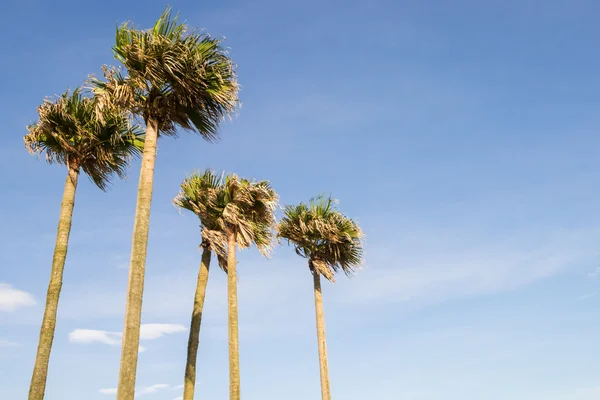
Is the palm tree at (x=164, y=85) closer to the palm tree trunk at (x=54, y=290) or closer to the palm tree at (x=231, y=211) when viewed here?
the palm tree trunk at (x=54, y=290)

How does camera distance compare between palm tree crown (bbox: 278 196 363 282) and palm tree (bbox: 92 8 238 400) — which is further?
palm tree crown (bbox: 278 196 363 282)

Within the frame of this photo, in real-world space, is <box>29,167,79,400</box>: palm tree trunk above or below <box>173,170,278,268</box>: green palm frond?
below

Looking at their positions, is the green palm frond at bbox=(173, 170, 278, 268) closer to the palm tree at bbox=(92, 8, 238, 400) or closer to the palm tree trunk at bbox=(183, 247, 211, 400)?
the palm tree trunk at bbox=(183, 247, 211, 400)

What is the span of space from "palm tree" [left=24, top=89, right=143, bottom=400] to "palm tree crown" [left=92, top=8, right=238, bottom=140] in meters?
1.56

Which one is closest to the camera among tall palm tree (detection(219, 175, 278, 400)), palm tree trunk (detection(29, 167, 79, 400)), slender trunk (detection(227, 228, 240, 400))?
palm tree trunk (detection(29, 167, 79, 400))

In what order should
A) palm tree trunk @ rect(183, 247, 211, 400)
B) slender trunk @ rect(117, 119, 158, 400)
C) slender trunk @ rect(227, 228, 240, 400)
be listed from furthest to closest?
palm tree trunk @ rect(183, 247, 211, 400), slender trunk @ rect(227, 228, 240, 400), slender trunk @ rect(117, 119, 158, 400)

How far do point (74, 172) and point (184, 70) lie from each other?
587 centimetres

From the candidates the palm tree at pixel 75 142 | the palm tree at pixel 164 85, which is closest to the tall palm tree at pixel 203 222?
the palm tree at pixel 75 142

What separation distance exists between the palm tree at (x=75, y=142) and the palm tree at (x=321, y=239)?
10.0 meters

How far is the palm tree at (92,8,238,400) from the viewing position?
12.3 m

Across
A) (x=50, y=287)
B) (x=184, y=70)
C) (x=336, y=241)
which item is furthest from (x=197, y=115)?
(x=336, y=241)

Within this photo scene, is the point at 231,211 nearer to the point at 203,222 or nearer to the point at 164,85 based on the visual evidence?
the point at 203,222

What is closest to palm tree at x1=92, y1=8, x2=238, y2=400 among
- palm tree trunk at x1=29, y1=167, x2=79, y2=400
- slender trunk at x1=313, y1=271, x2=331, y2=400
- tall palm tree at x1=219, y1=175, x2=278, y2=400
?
palm tree trunk at x1=29, y1=167, x2=79, y2=400

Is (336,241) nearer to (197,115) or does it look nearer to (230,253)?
(230,253)
